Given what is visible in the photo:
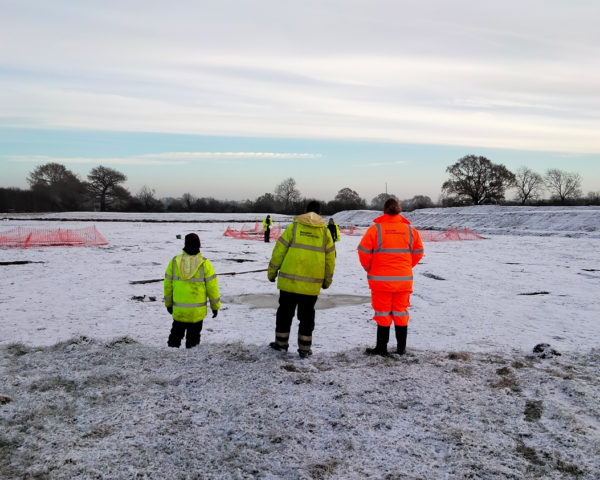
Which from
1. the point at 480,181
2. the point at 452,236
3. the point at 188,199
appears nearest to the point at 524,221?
the point at 452,236

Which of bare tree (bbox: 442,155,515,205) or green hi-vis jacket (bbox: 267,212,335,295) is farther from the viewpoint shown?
bare tree (bbox: 442,155,515,205)

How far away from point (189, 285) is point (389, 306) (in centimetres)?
236

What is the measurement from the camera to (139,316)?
22.6ft

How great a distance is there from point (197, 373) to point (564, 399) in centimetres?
353

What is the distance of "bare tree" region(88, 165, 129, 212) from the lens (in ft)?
262

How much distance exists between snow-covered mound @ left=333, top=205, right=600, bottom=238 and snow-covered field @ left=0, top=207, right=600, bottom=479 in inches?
1073

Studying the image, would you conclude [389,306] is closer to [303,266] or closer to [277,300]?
[303,266]

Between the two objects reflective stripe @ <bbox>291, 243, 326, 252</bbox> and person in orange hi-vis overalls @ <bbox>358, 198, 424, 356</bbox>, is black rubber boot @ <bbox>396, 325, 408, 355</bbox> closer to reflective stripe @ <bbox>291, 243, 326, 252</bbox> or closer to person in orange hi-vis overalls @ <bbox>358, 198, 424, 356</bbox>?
person in orange hi-vis overalls @ <bbox>358, 198, 424, 356</bbox>

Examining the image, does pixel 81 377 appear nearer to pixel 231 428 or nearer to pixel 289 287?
pixel 231 428

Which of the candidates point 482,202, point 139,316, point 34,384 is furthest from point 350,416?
point 482,202

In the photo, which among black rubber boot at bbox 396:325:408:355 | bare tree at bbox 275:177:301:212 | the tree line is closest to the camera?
black rubber boot at bbox 396:325:408:355

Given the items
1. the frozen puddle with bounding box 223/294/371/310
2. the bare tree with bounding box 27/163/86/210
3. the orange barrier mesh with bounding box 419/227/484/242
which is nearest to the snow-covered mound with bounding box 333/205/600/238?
the orange barrier mesh with bounding box 419/227/484/242

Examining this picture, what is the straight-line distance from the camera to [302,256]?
15.6 ft

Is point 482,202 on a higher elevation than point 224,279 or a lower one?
higher
